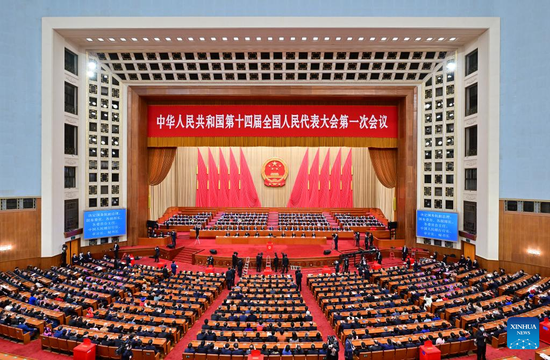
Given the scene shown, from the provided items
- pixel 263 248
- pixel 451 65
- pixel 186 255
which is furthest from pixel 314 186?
pixel 451 65

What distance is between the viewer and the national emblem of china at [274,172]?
3341 centimetres

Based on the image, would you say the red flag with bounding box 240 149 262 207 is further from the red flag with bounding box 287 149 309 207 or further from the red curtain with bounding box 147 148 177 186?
the red curtain with bounding box 147 148 177 186

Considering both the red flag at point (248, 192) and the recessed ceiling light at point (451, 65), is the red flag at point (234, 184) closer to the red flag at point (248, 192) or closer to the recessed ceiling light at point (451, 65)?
the red flag at point (248, 192)

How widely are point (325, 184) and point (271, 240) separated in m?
12.8

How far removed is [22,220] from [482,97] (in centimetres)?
2456

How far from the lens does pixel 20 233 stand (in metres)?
16.2

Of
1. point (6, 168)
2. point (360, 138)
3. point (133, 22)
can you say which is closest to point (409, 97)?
point (360, 138)

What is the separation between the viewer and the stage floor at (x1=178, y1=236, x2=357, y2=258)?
19.9 meters

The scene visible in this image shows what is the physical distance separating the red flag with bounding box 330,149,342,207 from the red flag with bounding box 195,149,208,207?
1284 centimetres

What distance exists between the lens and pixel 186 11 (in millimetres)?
16953

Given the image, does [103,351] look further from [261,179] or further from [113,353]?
[261,179]

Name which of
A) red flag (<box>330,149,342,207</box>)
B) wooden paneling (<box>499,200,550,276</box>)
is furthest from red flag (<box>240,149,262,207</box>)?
wooden paneling (<box>499,200,550,276</box>)

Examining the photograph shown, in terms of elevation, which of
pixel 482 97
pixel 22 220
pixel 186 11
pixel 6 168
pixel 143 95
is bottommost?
pixel 22 220

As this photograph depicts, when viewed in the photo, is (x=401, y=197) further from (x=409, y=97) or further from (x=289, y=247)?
(x=289, y=247)
